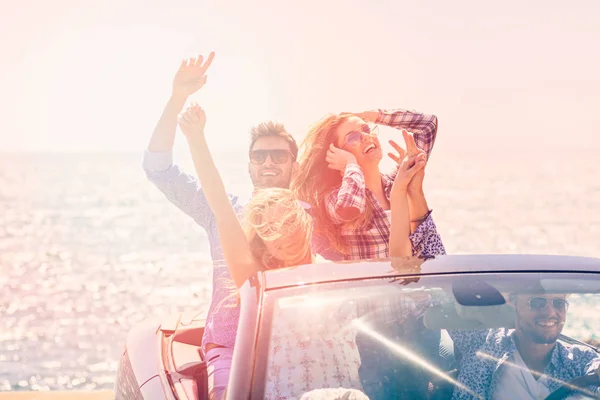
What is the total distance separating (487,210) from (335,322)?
2888cm

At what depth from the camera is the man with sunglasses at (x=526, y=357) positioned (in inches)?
88.4

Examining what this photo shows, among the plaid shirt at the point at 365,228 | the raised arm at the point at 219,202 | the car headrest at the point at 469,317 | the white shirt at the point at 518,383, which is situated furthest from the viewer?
the plaid shirt at the point at 365,228

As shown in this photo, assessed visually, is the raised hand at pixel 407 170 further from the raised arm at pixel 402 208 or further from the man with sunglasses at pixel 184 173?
the man with sunglasses at pixel 184 173

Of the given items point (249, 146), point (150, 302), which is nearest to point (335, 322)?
point (249, 146)

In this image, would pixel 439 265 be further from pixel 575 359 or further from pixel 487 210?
pixel 487 210

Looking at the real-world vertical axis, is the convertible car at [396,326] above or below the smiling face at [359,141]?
below

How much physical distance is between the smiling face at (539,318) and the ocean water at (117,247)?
0.60 ft

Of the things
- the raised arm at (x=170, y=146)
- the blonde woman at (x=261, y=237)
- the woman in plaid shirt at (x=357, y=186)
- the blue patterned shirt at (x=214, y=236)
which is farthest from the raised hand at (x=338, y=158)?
the blonde woman at (x=261, y=237)

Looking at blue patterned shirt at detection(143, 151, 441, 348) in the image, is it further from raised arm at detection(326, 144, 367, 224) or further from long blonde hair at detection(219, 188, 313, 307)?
raised arm at detection(326, 144, 367, 224)

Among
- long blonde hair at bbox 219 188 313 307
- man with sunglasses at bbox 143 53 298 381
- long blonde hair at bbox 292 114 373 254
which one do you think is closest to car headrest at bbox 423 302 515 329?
long blonde hair at bbox 219 188 313 307

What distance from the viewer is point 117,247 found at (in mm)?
21156

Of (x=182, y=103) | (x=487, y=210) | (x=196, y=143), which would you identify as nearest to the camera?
(x=196, y=143)

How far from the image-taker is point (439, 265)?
2.62m

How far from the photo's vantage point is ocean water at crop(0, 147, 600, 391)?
874cm
